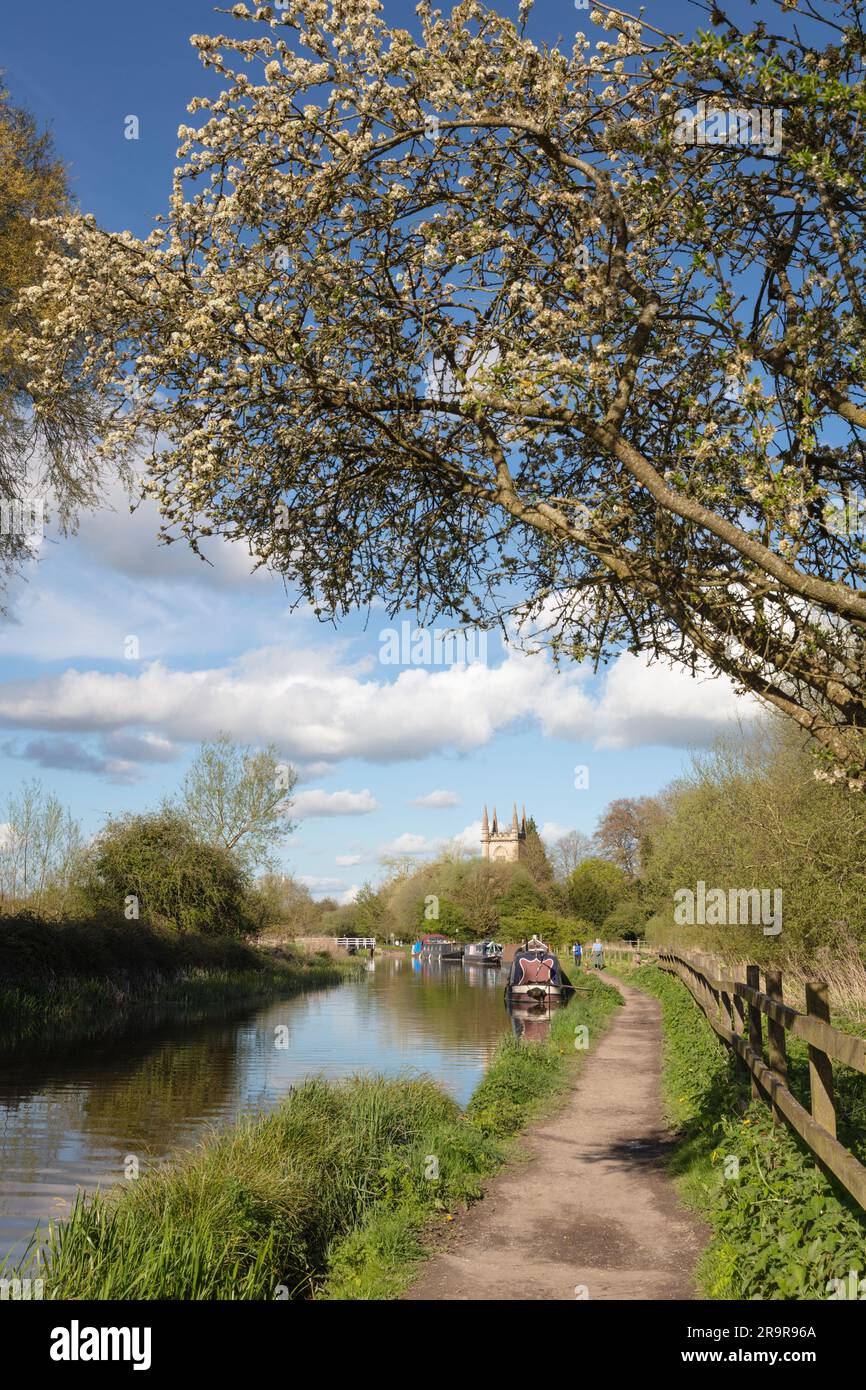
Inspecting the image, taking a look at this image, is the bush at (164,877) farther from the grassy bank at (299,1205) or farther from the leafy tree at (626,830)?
the leafy tree at (626,830)

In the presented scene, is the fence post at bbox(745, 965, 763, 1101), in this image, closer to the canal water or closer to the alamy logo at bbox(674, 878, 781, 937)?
the canal water

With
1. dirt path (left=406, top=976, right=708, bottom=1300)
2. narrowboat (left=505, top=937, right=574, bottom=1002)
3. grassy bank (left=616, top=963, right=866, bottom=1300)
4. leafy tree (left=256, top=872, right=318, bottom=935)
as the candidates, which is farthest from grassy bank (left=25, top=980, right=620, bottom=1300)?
leafy tree (left=256, top=872, right=318, bottom=935)

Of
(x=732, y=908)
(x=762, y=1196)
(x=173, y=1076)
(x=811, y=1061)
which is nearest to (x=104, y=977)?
(x=173, y=1076)

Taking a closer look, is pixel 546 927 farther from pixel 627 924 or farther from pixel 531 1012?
pixel 531 1012

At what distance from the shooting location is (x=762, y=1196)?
6.55 meters

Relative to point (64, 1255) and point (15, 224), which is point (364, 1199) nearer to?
point (64, 1255)

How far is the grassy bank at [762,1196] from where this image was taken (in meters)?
5.18

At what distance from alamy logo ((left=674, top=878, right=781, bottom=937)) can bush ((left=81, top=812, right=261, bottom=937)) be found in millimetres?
19987

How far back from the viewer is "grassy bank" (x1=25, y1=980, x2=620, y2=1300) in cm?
687

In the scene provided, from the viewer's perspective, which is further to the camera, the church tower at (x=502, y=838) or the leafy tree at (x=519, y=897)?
the church tower at (x=502, y=838)

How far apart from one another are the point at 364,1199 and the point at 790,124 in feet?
28.4

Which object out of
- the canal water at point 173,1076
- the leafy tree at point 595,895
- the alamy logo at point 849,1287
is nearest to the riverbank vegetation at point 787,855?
the canal water at point 173,1076
